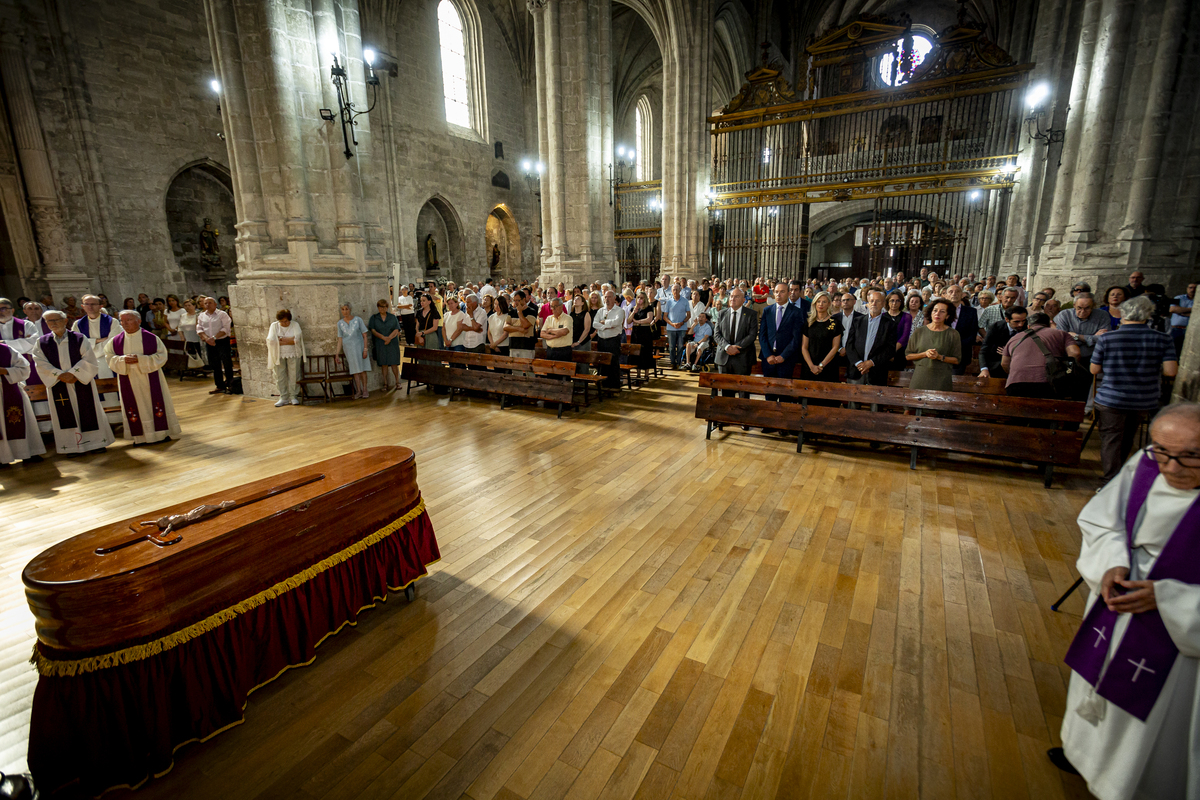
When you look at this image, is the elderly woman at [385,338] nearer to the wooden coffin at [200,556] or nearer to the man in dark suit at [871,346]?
the wooden coffin at [200,556]

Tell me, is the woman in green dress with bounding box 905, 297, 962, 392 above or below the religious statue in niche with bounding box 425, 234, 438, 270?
below

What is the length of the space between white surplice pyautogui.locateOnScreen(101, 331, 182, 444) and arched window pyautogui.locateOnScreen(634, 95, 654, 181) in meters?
25.0

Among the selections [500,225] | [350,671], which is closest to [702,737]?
[350,671]

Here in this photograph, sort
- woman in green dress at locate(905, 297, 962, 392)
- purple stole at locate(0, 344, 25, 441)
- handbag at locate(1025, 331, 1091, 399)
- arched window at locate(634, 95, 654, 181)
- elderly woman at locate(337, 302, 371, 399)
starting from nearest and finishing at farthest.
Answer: handbag at locate(1025, 331, 1091, 399), woman in green dress at locate(905, 297, 962, 392), purple stole at locate(0, 344, 25, 441), elderly woman at locate(337, 302, 371, 399), arched window at locate(634, 95, 654, 181)

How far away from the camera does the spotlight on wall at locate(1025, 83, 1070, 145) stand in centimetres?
1117

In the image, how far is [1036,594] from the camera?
3.09 metres

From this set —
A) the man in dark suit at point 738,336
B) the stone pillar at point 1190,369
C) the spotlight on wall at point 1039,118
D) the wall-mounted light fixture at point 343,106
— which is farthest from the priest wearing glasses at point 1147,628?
the spotlight on wall at point 1039,118

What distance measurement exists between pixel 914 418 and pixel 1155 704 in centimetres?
374

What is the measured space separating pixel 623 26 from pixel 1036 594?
25602mm

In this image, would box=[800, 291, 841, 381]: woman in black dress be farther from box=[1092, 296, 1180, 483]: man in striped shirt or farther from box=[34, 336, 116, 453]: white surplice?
box=[34, 336, 116, 453]: white surplice

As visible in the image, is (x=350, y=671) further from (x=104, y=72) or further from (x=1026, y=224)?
(x=104, y=72)

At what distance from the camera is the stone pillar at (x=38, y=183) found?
37.0ft

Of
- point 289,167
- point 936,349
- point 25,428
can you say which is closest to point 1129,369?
point 936,349

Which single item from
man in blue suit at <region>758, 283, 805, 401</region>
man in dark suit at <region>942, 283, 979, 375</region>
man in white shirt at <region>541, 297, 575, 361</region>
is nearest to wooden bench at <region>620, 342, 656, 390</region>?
man in white shirt at <region>541, 297, 575, 361</region>
